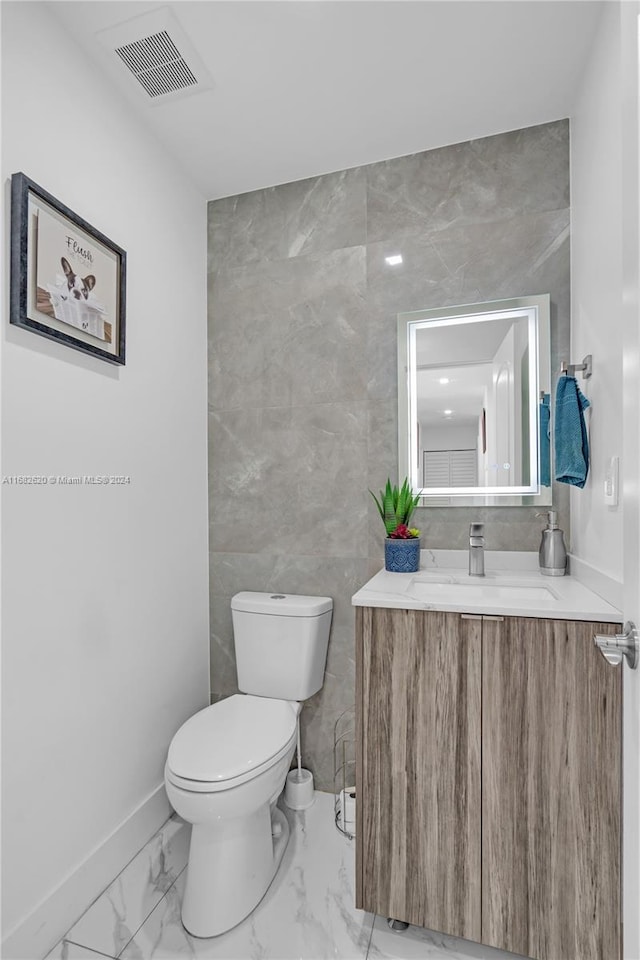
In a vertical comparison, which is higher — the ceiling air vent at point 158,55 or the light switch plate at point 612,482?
the ceiling air vent at point 158,55

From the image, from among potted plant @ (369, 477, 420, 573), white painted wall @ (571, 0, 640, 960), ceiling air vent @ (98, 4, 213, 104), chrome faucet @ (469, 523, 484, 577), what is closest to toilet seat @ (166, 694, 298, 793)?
potted plant @ (369, 477, 420, 573)

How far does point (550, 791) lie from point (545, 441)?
1040 mm

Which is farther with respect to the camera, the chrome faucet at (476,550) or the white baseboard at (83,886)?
the chrome faucet at (476,550)

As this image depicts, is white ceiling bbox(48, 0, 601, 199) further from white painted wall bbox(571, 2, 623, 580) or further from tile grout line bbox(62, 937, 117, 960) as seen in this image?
tile grout line bbox(62, 937, 117, 960)

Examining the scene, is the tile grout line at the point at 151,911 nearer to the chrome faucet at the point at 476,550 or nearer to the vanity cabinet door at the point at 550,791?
the vanity cabinet door at the point at 550,791

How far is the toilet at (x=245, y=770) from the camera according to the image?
1.39 meters

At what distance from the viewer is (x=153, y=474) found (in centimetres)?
184

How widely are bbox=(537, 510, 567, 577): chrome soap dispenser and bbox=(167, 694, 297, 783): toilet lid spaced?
3.20 feet

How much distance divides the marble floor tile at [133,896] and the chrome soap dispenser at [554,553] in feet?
4.97

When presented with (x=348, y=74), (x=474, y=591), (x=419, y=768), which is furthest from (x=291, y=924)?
(x=348, y=74)

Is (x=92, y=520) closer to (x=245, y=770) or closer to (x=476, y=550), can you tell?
(x=245, y=770)

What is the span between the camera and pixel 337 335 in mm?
2041

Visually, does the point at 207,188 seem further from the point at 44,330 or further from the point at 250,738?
the point at 250,738

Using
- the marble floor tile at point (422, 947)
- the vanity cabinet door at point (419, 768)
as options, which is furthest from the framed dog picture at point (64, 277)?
the marble floor tile at point (422, 947)
